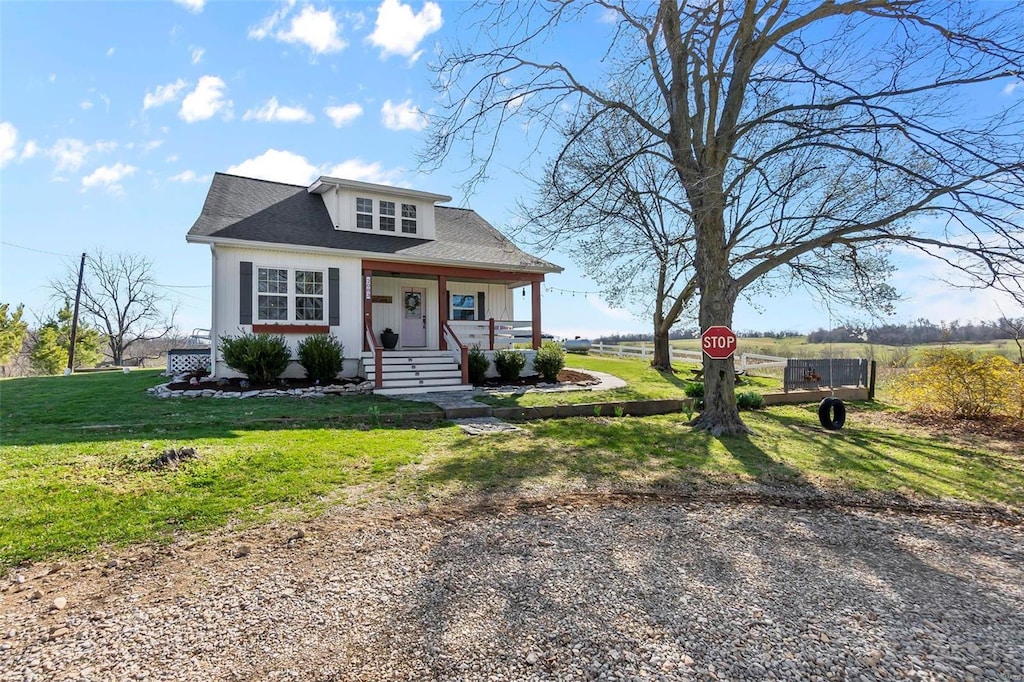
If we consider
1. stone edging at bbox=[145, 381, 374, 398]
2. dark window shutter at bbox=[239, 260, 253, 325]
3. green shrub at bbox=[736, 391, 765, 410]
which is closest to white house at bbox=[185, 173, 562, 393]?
dark window shutter at bbox=[239, 260, 253, 325]

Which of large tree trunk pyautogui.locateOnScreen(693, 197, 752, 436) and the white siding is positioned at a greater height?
the white siding

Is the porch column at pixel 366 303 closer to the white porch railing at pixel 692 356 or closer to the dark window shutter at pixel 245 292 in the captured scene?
the dark window shutter at pixel 245 292

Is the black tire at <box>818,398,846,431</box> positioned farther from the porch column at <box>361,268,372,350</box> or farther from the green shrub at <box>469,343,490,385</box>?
the porch column at <box>361,268,372,350</box>

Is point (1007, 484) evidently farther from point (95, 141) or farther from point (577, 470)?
point (95, 141)

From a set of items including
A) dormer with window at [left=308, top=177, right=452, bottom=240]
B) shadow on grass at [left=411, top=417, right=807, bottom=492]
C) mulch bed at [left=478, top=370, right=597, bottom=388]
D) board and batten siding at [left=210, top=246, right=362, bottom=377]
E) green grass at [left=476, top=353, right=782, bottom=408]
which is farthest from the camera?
dormer with window at [left=308, top=177, right=452, bottom=240]

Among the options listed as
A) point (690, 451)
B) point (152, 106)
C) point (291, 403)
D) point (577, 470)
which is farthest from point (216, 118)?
point (690, 451)

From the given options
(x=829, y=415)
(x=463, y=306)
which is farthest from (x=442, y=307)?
(x=829, y=415)

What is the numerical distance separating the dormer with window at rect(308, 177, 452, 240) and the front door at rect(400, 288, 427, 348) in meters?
1.89

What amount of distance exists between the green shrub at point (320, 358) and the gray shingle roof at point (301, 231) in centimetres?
256

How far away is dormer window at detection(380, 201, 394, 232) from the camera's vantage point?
1524 centimetres

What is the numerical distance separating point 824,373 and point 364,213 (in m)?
14.7

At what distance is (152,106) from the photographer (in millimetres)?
13102

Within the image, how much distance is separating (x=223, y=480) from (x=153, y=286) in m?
41.4

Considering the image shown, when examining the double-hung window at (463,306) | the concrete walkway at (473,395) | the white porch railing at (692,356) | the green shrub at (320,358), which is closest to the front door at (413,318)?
the double-hung window at (463,306)
